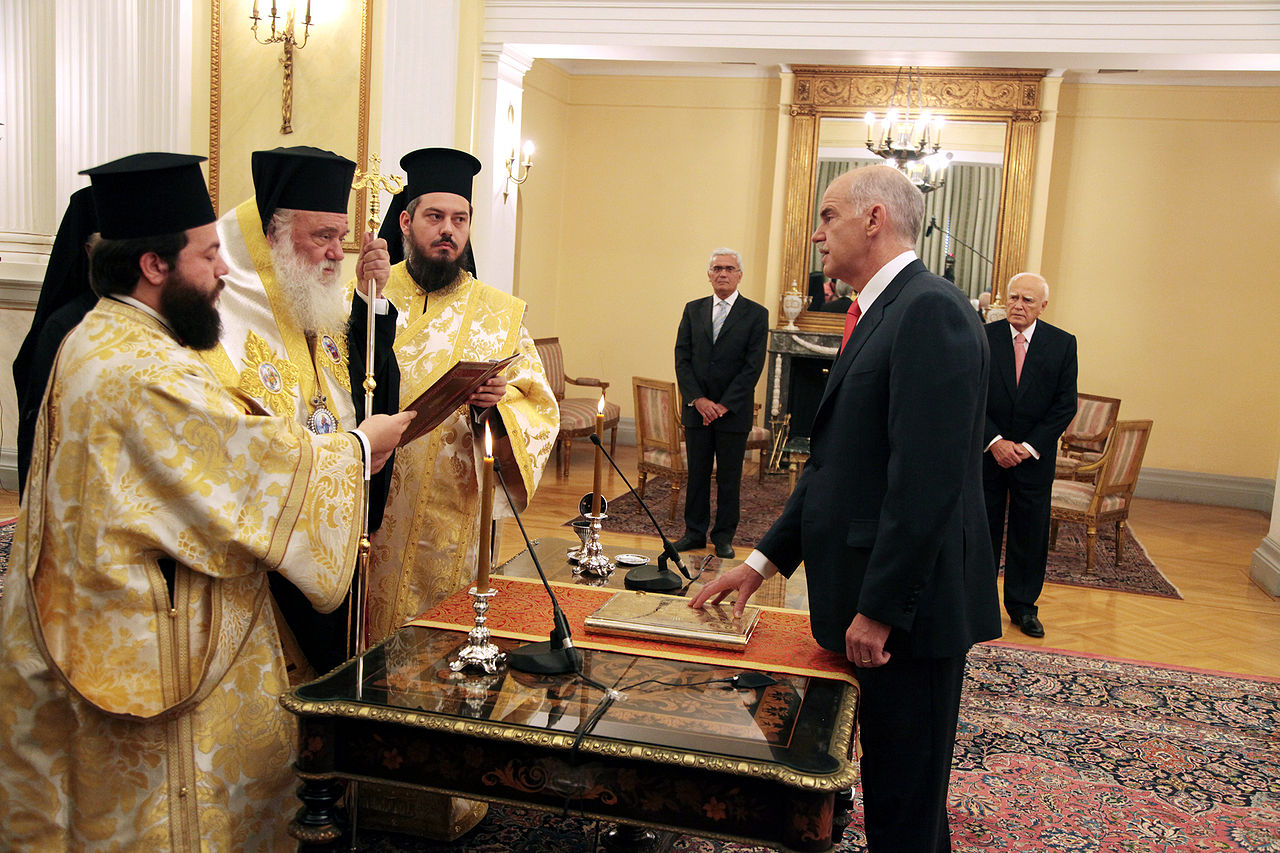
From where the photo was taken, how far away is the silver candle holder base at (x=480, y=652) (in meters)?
2.22

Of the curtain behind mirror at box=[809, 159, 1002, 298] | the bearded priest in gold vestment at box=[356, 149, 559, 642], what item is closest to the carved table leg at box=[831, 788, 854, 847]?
the bearded priest in gold vestment at box=[356, 149, 559, 642]

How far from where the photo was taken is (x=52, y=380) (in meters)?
2.14

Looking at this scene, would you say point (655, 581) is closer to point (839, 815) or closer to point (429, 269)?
point (839, 815)

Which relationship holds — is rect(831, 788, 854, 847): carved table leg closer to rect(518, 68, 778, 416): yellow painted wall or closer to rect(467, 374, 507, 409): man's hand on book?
rect(467, 374, 507, 409): man's hand on book

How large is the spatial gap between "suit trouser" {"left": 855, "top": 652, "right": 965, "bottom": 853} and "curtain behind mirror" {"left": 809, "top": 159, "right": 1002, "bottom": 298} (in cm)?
824

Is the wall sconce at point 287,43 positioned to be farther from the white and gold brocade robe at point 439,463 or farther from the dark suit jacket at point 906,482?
the dark suit jacket at point 906,482

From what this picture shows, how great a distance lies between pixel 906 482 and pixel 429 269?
198 cm

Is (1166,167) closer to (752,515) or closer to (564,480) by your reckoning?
(752,515)

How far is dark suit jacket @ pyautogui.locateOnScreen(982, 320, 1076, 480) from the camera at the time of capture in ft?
17.7

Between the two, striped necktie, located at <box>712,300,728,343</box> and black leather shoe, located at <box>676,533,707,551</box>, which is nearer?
black leather shoe, located at <box>676,533,707,551</box>

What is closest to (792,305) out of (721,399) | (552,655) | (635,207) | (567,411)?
(635,207)

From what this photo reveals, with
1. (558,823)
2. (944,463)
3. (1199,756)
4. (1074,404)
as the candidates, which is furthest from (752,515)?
(944,463)

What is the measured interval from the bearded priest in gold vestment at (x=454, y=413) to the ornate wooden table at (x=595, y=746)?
1.14 meters

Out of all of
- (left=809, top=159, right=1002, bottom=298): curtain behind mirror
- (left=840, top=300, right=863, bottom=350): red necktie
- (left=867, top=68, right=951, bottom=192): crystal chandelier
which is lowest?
(left=840, top=300, right=863, bottom=350): red necktie
